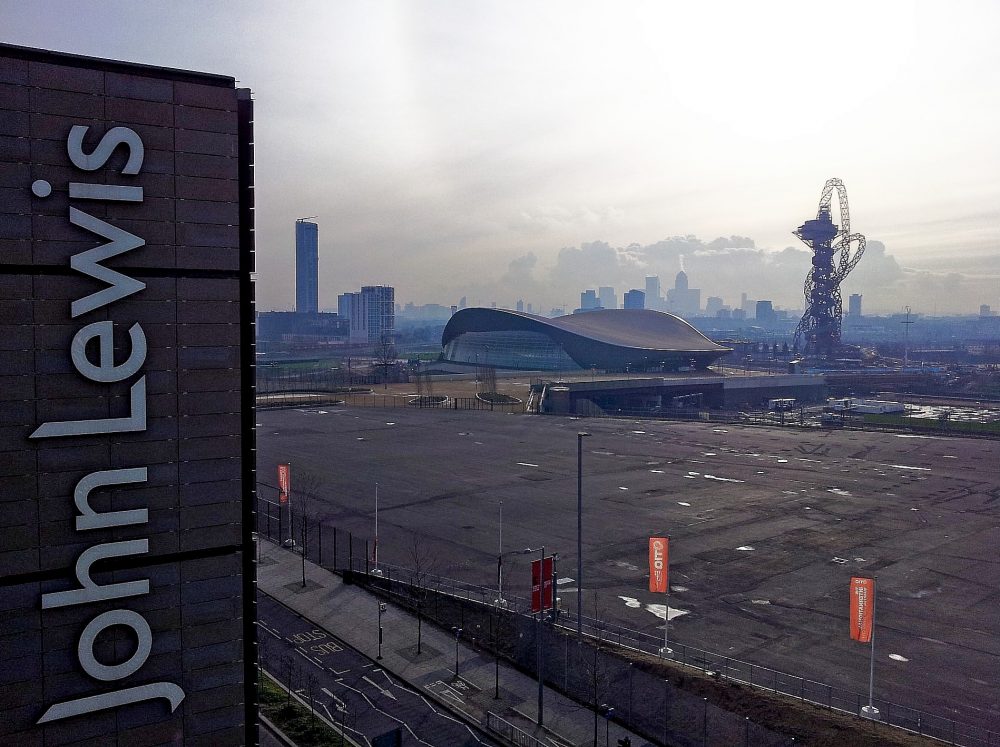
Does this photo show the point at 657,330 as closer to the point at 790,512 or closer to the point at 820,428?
the point at 820,428

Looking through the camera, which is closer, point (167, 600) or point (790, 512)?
point (167, 600)

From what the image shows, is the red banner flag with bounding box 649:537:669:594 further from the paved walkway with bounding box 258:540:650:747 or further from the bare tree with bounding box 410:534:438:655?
the bare tree with bounding box 410:534:438:655

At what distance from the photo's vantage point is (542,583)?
23906 millimetres

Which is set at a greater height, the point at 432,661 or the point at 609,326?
the point at 609,326

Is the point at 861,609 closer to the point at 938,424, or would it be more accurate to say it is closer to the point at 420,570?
the point at 420,570

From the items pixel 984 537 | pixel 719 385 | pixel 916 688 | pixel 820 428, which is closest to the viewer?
pixel 916 688

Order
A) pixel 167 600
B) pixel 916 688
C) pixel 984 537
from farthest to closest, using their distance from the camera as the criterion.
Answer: pixel 984 537, pixel 916 688, pixel 167 600

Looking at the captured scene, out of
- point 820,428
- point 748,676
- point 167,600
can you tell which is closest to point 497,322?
point 820,428

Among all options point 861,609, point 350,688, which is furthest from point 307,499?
point 861,609

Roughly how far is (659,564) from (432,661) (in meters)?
8.71

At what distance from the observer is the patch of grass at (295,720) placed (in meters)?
20.8

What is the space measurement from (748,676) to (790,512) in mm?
22289

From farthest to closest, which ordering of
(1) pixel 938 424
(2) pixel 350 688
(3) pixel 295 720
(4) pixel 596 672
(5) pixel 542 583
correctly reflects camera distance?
(1) pixel 938 424 → (2) pixel 350 688 → (5) pixel 542 583 → (4) pixel 596 672 → (3) pixel 295 720

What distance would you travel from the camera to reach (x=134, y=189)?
41.1 feet
